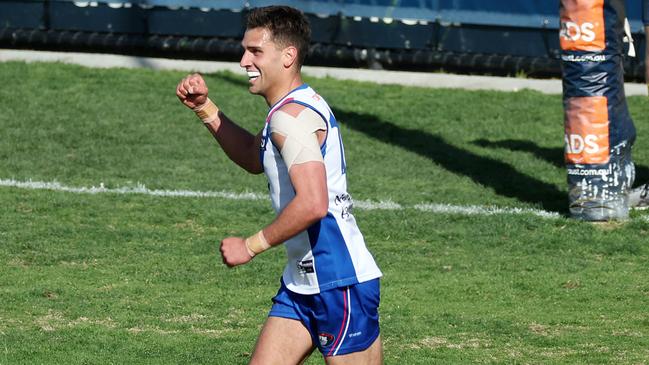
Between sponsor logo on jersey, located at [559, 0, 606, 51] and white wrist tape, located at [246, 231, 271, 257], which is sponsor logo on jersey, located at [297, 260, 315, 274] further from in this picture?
sponsor logo on jersey, located at [559, 0, 606, 51]

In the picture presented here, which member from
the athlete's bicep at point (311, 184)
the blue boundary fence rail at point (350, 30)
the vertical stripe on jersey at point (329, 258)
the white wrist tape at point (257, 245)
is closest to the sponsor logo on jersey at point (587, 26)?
the blue boundary fence rail at point (350, 30)

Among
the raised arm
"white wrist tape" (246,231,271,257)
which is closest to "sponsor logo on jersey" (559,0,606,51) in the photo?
the raised arm

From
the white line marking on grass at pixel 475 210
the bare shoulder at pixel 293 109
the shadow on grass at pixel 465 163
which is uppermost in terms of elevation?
the bare shoulder at pixel 293 109

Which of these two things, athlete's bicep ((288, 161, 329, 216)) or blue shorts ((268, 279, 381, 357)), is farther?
blue shorts ((268, 279, 381, 357))

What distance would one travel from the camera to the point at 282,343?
16.8ft

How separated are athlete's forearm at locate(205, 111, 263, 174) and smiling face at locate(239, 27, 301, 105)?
53cm

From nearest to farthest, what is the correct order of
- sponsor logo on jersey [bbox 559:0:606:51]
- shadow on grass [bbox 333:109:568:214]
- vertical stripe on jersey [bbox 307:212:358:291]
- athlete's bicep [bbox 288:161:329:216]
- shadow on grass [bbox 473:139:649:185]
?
athlete's bicep [bbox 288:161:329:216] < vertical stripe on jersey [bbox 307:212:358:291] < sponsor logo on jersey [bbox 559:0:606:51] < shadow on grass [bbox 333:109:568:214] < shadow on grass [bbox 473:139:649:185]

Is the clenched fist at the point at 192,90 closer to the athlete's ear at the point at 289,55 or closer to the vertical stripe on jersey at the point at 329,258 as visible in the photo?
the athlete's ear at the point at 289,55

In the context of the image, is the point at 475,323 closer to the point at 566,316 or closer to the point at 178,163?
the point at 566,316

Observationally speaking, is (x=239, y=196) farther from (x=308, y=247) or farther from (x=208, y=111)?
(x=308, y=247)

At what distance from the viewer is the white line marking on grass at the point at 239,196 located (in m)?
11.2

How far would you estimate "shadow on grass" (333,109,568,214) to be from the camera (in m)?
12.0

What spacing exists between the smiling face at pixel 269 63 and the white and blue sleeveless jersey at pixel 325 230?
0.22ft

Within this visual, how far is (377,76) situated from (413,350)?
391 inches
